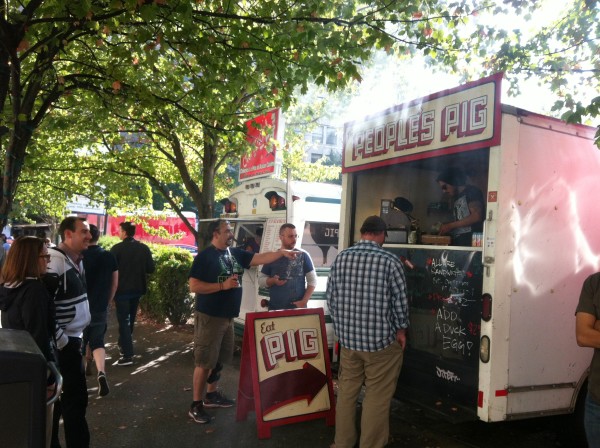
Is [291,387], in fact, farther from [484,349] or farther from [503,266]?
[503,266]

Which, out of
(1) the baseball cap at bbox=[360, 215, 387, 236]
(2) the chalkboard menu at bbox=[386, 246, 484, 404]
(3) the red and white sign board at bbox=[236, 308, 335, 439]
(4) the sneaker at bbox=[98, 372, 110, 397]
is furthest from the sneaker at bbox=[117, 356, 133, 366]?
(1) the baseball cap at bbox=[360, 215, 387, 236]

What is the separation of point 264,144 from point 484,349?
486 centimetres

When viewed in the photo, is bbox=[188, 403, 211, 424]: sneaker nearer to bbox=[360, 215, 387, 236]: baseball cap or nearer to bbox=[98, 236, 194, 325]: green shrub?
bbox=[360, 215, 387, 236]: baseball cap

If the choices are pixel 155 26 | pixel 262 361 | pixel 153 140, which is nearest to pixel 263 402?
pixel 262 361

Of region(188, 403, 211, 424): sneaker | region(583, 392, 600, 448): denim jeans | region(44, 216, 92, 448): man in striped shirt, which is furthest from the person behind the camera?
region(188, 403, 211, 424): sneaker

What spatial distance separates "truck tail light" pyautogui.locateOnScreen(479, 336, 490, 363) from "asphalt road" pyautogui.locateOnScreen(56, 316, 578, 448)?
986 mm

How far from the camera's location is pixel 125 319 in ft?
23.2

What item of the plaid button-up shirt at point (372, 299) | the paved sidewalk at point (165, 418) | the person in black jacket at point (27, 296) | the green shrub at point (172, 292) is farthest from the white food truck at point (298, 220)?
the person in black jacket at point (27, 296)

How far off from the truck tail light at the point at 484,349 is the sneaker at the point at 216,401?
9.03 ft

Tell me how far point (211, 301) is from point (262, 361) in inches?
30.6

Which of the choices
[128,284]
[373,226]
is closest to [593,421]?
[373,226]

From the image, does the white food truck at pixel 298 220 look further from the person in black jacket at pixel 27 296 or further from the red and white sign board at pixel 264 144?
the person in black jacket at pixel 27 296

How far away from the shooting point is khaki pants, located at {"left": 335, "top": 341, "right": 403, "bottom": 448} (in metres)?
3.98

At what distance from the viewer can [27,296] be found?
312cm
